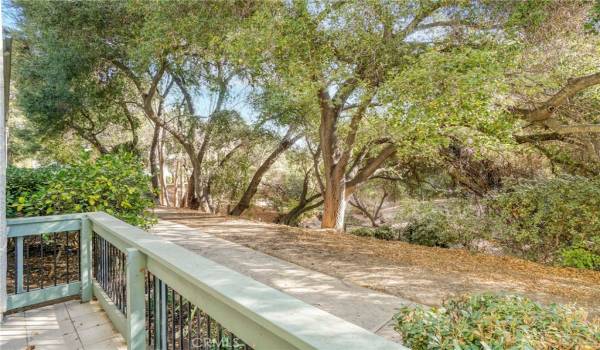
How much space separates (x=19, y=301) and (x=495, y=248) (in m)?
7.53

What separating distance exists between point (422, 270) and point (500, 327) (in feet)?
12.1

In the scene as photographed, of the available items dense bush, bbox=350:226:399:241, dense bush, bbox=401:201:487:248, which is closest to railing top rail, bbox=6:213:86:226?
dense bush, bbox=401:201:487:248

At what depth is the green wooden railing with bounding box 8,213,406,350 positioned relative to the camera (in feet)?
3.70

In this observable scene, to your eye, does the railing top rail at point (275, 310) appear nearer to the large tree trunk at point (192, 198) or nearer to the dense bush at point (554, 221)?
the dense bush at point (554, 221)

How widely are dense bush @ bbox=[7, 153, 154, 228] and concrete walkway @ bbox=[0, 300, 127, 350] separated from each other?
3.80 feet

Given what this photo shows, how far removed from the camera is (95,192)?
4.15 metres

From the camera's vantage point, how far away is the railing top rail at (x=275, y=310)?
3.47 feet

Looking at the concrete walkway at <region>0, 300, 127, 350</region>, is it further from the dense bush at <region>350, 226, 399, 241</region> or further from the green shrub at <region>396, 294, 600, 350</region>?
the dense bush at <region>350, 226, 399, 241</region>

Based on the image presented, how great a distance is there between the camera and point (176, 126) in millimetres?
13023

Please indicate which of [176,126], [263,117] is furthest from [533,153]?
[176,126]

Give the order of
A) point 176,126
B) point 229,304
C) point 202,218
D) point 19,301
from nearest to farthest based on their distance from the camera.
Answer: point 229,304
point 19,301
point 202,218
point 176,126

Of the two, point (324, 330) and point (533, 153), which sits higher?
Result: point (533, 153)

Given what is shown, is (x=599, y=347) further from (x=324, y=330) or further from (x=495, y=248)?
(x=495, y=248)

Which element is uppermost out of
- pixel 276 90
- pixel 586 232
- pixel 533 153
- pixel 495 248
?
pixel 276 90
